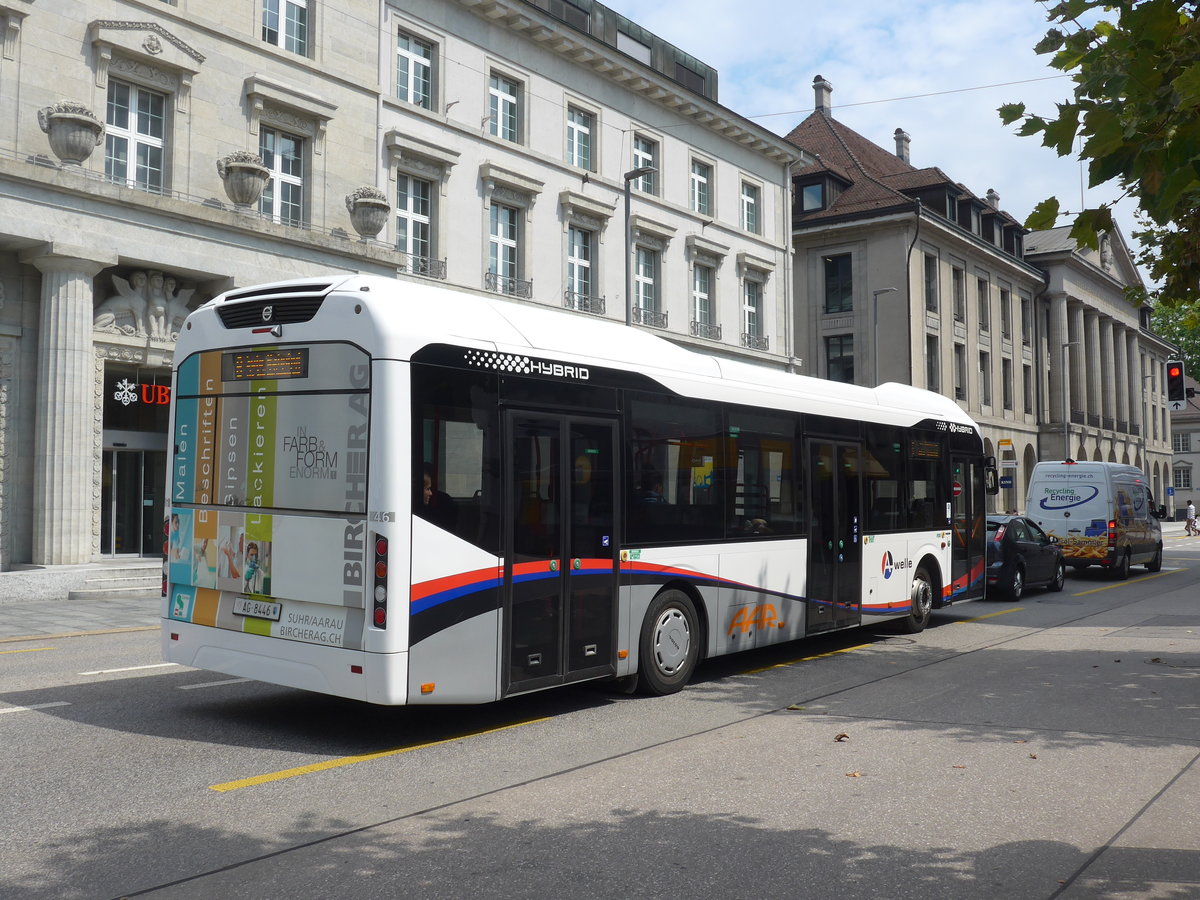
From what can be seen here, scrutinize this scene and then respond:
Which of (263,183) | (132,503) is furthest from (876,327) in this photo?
(132,503)

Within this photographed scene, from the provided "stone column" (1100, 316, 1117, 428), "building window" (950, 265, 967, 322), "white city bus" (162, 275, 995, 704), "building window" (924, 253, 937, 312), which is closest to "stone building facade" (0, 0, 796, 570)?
"white city bus" (162, 275, 995, 704)

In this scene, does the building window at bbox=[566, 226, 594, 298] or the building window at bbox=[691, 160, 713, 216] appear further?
the building window at bbox=[691, 160, 713, 216]

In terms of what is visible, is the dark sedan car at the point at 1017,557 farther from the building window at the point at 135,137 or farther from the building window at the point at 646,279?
the building window at the point at 135,137

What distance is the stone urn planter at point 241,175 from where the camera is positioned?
2064cm

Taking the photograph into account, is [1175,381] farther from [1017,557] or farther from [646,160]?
[646,160]

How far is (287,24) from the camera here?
22766mm

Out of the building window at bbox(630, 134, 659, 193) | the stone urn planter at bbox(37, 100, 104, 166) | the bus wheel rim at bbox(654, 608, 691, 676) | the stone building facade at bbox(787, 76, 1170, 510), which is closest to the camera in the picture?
the bus wheel rim at bbox(654, 608, 691, 676)

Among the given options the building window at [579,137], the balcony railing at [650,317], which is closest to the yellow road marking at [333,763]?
the building window at [579,137]

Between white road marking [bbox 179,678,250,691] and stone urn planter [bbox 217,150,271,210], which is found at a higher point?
stone urn planter [bbox 217,150,271,210]

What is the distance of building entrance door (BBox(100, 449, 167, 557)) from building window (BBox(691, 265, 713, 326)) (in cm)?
1776

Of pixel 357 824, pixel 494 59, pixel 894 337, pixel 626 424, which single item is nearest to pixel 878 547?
pixel 626 424

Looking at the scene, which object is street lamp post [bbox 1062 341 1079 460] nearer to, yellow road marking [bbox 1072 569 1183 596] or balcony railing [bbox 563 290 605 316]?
yellow road marking [bbox 1072 569 1183 596]

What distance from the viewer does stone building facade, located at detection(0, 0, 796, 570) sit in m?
18.4

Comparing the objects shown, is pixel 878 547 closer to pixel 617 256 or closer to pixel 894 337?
pixel 617 256
